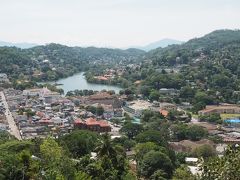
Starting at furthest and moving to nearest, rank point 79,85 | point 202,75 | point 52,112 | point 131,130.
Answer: point 79,85 < point 202,75 < point 52,112 < point 131,130

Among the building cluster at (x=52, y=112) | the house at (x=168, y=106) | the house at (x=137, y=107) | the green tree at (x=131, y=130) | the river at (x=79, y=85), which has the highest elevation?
the green tree at (x=131, y=130)

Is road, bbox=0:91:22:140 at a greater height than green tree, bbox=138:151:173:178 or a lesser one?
lesser

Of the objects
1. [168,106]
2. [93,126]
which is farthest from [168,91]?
[93,126]

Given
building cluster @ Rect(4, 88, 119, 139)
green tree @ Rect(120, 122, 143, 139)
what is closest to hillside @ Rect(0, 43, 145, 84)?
building cluster @ Rect(4, 88, 119, 139)

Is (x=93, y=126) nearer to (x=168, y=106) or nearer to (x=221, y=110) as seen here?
(x=168, y=106)

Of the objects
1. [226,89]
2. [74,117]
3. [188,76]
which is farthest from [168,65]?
[74,117]

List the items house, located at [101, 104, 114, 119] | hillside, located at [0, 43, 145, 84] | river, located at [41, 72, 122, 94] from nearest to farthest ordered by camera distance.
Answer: house, located at [101, 104, 114, 119], river, located at [41, 72, 122, 94], hillside, located at [0, 43, 145, 84]

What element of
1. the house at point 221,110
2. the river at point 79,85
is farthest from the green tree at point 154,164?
the river at point 79,85

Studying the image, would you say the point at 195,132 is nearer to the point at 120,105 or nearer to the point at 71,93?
the point at 120,105

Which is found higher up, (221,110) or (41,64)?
(41,64)

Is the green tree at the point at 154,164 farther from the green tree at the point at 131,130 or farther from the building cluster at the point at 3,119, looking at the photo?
the building cluster at the point at 3,119

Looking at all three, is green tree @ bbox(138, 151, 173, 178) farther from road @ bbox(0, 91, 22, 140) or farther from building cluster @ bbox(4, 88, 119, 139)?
road @ bbox(0, 91, 22, 140)
